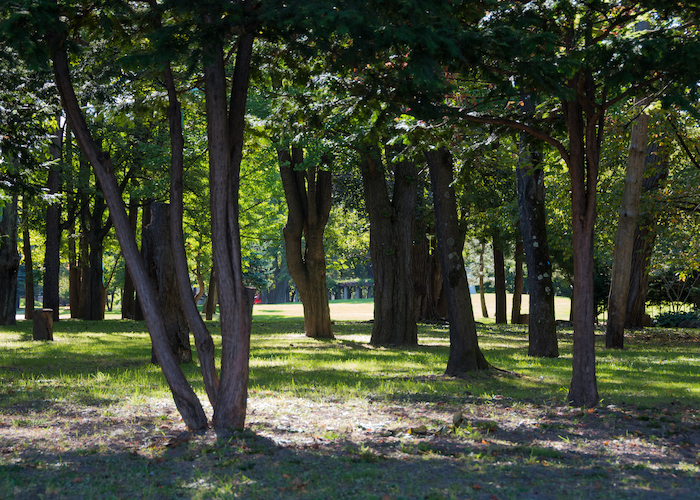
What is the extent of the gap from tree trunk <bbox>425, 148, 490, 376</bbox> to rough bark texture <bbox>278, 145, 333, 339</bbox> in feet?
26.6

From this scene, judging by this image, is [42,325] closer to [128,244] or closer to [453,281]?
[453,281]

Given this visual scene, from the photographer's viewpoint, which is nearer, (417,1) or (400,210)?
(417,1)

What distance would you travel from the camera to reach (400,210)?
16.4m

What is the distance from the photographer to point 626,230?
1558 cm

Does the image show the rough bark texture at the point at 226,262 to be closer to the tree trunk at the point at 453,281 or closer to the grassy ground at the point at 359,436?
the grassy ground at the point at 359,436

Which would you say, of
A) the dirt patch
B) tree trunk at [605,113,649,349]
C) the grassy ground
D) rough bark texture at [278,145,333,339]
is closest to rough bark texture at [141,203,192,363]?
the grassy ground

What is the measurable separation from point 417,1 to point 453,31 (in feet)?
1.39

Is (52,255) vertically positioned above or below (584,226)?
above

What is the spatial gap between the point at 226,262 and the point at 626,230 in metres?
12.3

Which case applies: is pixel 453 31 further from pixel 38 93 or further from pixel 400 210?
pixel 400 210

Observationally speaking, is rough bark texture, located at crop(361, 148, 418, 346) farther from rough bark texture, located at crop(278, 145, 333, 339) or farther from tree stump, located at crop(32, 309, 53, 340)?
tree stump, located at crop(32, 309, 53, 340)

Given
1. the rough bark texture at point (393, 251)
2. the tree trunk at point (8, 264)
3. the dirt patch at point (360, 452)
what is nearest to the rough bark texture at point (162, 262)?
the dirt patch at point (360, 452)

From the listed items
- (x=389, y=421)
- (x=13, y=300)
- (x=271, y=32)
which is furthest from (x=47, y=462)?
(x=13, y=300)

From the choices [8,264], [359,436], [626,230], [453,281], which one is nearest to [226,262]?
[359,436]
